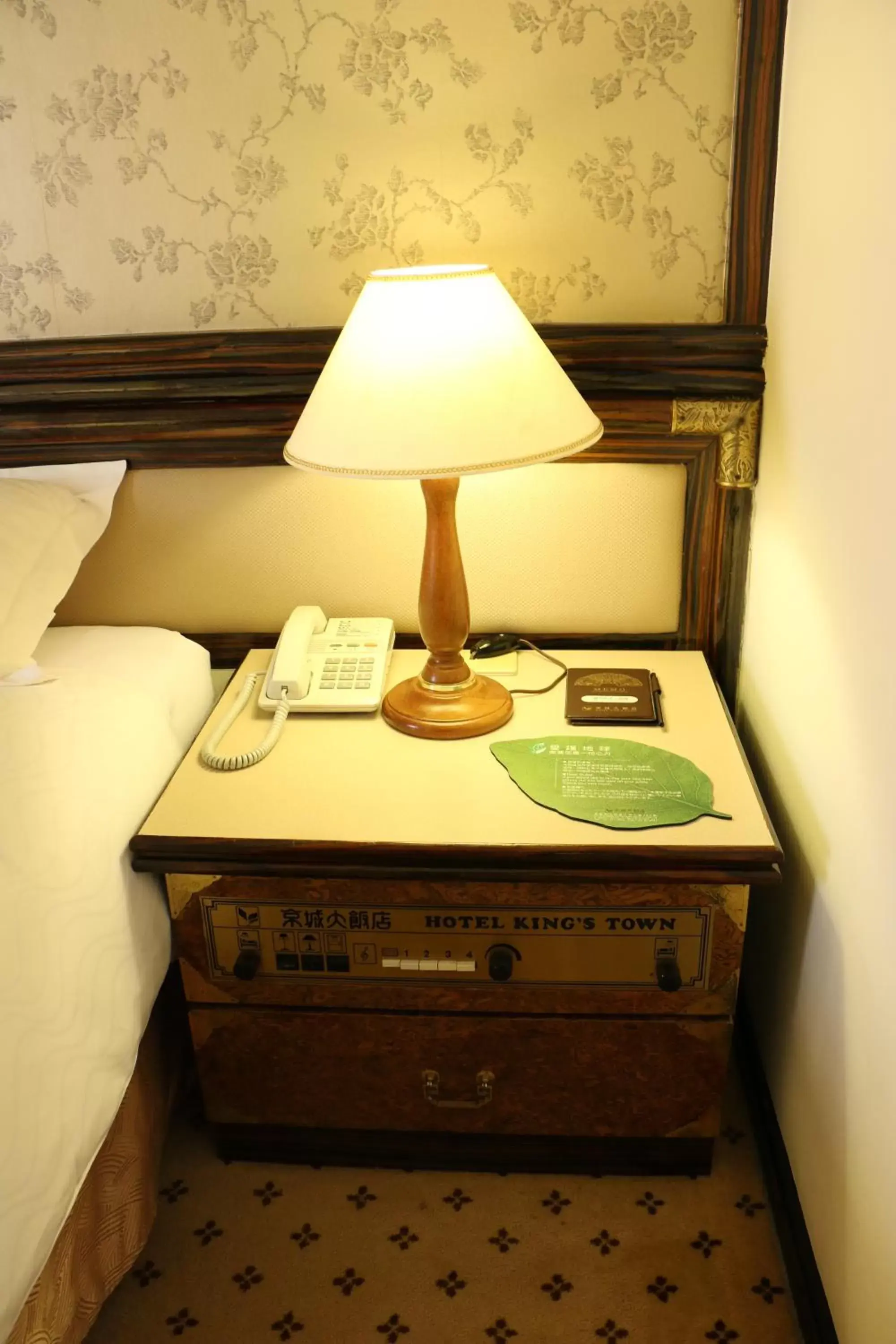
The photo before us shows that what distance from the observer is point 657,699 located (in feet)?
4.67

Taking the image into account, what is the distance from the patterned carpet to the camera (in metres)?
1.23

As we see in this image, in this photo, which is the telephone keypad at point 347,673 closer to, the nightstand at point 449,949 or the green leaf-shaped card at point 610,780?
the nightstand at point 449,949

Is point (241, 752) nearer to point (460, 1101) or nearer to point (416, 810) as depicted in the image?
point (416, 810)

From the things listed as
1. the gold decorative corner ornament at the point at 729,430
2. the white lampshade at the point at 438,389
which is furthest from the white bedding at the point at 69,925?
the gold decorative corner ornament at the point at 729,430

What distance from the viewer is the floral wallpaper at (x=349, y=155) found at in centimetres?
133

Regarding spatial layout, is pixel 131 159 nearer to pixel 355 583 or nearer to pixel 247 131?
pixel 247 131

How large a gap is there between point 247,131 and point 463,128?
0.29 meters

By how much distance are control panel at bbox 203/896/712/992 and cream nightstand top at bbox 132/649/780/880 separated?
0.08 metres

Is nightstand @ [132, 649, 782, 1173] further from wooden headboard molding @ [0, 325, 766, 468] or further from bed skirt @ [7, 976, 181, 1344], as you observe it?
wooden headboard molding @ [0, 325, 766, 468]

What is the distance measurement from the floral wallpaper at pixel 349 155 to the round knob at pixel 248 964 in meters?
0.86

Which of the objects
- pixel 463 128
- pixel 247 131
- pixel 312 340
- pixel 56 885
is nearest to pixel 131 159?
pixel 247 131

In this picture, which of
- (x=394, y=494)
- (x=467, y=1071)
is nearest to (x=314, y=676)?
(x=394, y=494)

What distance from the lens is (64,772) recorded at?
1136mm

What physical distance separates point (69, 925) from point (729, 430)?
41.9 inches
